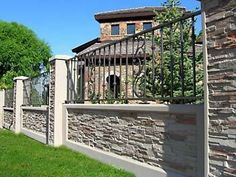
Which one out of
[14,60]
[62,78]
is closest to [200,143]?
[62,78]

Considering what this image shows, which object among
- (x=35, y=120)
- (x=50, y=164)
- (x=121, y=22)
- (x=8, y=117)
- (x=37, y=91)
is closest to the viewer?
(x=50, y=164)

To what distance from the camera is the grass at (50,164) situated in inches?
247

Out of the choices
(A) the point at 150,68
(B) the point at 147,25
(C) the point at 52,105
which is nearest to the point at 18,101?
(C) the point at 52,105

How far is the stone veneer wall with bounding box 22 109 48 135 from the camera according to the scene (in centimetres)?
1150

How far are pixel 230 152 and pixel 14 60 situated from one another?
37.0 m

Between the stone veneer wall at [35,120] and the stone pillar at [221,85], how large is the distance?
24.5 feet

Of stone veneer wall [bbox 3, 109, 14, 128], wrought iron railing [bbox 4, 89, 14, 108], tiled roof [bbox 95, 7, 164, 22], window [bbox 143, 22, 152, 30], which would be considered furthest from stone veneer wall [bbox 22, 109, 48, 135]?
tiled roof [bbox 95, 7, 164, 22]

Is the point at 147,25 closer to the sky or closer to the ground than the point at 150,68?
closer to the sky

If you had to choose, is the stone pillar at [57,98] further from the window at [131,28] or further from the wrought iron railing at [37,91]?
A: the window at [131,28]

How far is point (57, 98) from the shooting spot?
991 cm

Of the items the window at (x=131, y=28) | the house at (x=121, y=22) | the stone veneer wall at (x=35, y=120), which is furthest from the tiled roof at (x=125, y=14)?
the stone veneer wall at (x=35, y=120)

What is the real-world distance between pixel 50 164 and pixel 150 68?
7.93 ft

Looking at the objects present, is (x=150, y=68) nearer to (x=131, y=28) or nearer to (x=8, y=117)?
(x=8, y=117)

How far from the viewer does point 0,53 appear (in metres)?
39.0
